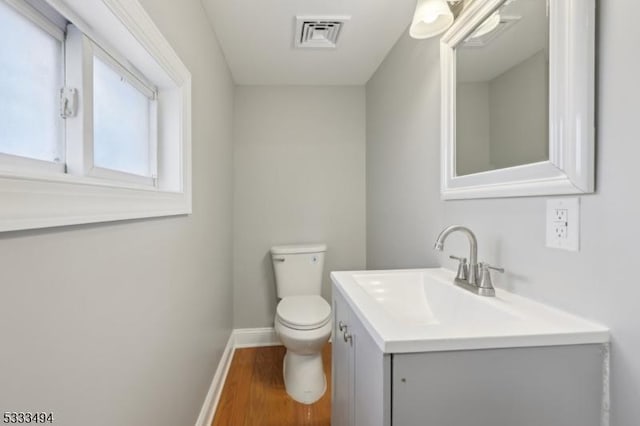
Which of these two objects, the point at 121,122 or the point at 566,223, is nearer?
the point at 566,223

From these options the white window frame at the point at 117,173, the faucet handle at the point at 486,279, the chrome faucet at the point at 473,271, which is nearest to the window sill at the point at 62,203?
the white window frame at the point at 117,173

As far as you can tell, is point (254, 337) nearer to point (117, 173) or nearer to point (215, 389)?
point (215, 389)

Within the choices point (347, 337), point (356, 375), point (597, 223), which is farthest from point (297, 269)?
point (597, 223)

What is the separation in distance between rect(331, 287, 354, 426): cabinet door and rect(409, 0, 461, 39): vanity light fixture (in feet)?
3.64

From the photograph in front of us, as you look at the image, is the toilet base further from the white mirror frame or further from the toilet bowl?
the white mirror frame

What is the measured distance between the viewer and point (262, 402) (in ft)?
5.73

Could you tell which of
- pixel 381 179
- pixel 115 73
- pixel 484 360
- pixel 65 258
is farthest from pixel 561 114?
pixel 381 179

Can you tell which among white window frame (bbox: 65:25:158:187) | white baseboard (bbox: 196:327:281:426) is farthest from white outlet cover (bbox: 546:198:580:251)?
white baseboard (bbox: 196:327:281:426)

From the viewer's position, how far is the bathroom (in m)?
0.59

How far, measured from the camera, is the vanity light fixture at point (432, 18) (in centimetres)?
116

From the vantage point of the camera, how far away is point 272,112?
2.44m

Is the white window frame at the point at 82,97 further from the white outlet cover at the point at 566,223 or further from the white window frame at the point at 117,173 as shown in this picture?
Answer: the white outlet cover at the point at 566,223

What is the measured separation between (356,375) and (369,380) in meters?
0.16

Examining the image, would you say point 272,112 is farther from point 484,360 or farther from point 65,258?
point 484,360
